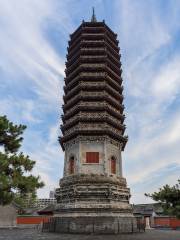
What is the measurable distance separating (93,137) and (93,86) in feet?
23.9

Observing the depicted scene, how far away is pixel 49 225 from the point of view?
30.6m

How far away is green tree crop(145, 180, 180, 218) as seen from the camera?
1339cm

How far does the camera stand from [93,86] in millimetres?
35812

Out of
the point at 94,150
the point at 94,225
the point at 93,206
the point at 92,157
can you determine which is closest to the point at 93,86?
the point at 94,150

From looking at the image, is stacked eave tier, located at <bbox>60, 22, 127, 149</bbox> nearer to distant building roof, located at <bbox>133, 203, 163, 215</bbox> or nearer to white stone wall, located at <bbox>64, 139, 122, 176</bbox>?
white stone wall, located at <bbox>64, 139, 122, 176</bbox>

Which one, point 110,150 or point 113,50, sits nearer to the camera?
point 110,150

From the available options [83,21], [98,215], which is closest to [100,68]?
[83,21]

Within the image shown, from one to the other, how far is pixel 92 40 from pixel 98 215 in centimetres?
2496

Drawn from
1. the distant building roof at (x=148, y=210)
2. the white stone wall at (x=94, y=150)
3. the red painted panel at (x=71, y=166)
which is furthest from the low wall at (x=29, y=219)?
the white stone wall at (x=94, y=150)

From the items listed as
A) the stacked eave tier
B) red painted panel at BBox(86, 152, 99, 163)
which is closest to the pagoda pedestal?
red painted panel at BBox(86, 152, 99, 163)

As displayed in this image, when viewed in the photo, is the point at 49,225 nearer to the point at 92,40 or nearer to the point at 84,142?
the point at 84,142

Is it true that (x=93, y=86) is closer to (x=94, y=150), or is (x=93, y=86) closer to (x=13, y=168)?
(x=94, y=150)

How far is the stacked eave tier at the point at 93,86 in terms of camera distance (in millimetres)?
33719

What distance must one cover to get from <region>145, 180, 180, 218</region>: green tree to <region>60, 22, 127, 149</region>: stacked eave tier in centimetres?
1880
